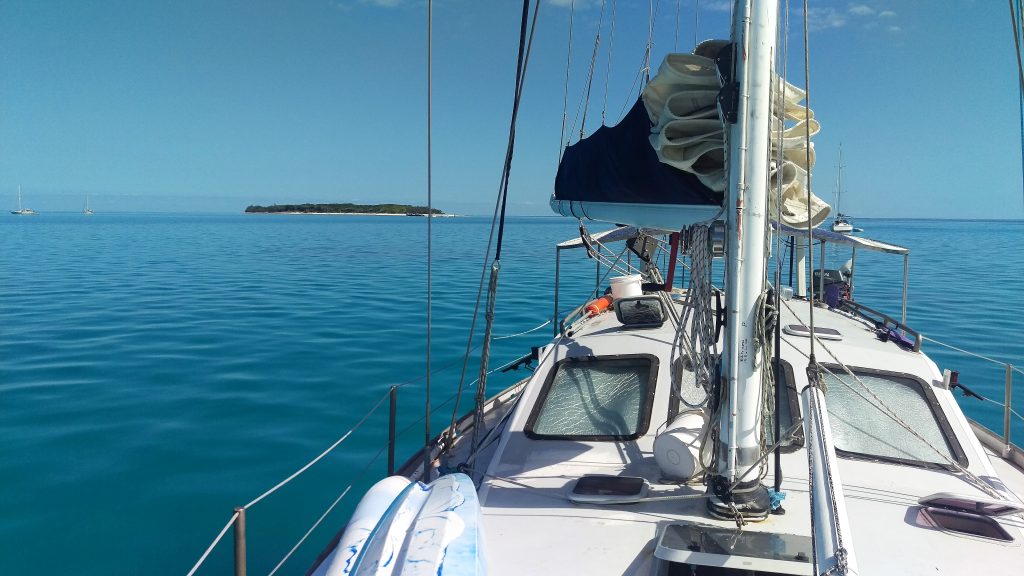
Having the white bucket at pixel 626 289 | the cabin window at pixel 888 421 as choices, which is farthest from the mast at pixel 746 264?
the white bucket at pixel 626 289

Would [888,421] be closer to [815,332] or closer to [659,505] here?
[815,332]

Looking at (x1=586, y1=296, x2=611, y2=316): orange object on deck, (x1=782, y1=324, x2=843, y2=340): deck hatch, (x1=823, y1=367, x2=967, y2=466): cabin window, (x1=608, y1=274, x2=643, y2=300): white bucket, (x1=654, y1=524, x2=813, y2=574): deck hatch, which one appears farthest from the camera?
(x1=586, y1=296, x2=611, y2=316): orange object on deck

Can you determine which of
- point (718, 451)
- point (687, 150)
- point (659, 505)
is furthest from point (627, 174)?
point (659, 505)

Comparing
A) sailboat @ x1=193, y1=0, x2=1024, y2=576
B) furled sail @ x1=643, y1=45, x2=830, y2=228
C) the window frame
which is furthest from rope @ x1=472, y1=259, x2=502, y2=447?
the window frame

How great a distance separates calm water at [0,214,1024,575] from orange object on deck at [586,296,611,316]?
3284 millimetres

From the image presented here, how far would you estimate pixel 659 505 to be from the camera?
13.8ft

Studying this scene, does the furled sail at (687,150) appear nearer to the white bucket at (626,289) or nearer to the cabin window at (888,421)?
→ the cabin window at (888,421)

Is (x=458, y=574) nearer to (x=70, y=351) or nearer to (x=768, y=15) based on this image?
(x=768, y=15)

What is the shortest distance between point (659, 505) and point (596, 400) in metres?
1.64

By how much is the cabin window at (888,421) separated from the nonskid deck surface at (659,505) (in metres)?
0.10

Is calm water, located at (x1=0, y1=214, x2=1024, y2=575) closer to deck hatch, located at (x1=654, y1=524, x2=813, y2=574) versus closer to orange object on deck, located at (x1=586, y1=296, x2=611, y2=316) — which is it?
orange object on deck, located at (x1=586, y1=296, x2=611, y2=316)

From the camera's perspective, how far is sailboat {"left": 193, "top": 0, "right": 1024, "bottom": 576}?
340 centimetres

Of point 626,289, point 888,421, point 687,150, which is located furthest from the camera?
point 626,289

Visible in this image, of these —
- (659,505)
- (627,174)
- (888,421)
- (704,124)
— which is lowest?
(659,505)
